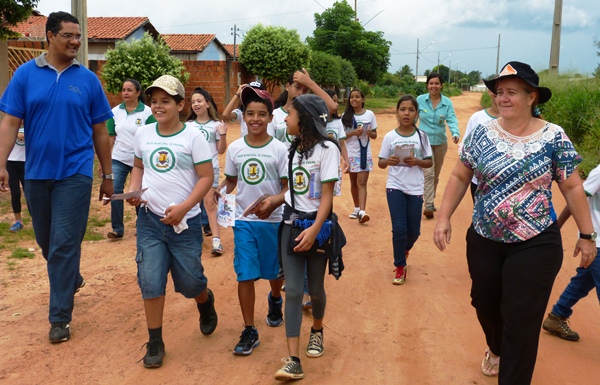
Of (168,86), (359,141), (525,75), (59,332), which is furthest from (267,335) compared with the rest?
(359,141)

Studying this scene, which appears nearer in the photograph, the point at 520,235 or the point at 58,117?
the point at 520,235

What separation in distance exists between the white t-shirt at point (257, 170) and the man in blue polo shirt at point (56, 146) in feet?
4.38

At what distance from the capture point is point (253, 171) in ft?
16.1

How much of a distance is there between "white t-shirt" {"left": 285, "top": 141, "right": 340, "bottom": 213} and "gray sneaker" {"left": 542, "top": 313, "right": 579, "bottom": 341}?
8.05 ft

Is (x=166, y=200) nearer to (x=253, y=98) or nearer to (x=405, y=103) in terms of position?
(x=253, y=98)

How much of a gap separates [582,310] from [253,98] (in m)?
3.82

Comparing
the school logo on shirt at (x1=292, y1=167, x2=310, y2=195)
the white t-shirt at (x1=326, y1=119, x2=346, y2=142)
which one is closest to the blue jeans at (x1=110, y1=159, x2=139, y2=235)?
the white t-shirt at (x1=326, y1=119, x2=346, y2=142)

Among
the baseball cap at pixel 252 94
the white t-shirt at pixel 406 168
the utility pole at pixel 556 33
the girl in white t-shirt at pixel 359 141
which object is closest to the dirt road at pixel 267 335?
the white t-shirt at pixel 406 168

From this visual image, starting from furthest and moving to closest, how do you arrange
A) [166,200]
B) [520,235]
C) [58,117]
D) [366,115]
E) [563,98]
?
[563,98] < [366,115] < [58,117] < [166,200] < [520,235]

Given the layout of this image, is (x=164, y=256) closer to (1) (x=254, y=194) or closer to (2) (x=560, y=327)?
(1) (x=254, y=194)

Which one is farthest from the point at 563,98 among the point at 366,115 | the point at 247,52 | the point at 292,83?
the point at 247,52

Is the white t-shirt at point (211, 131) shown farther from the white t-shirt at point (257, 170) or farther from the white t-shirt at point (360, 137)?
the white t-shirt at point (257, 170)

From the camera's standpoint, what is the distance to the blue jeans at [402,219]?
6.72 m

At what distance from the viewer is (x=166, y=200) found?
4.66 metres
